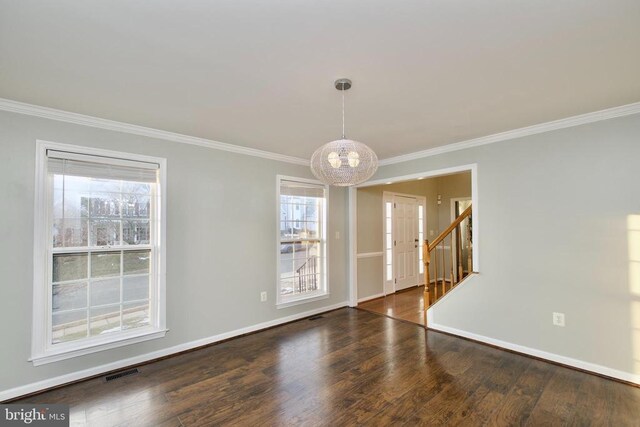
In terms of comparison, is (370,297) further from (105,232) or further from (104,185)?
(104,185)

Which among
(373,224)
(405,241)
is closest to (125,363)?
(373,224)

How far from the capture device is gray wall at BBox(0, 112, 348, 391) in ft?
7.89

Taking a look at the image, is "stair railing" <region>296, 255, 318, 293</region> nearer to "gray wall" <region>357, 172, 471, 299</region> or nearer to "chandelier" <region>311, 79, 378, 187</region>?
"gray wall" <region>357, 172, 471, 299</region>

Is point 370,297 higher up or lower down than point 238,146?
lower down

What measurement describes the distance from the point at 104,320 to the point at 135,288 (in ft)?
1.22

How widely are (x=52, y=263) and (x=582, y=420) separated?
14.4ft

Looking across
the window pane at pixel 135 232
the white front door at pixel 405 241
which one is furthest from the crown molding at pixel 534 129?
the window pane at pixel 135 232

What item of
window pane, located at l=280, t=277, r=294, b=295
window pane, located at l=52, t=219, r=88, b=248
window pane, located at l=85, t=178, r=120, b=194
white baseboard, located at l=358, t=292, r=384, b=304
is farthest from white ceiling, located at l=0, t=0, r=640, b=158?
white baseboard, located at l=358, t=292, r=384, b=304

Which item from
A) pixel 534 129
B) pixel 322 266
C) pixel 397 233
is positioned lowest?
pixel 322 266

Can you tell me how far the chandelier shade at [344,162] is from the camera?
1.96 metres

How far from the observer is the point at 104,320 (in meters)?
2.84

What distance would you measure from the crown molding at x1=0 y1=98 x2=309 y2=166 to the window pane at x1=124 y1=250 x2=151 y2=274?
4.07 ft

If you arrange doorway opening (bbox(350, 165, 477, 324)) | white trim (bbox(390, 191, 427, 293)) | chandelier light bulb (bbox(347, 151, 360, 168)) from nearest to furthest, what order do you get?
chandelier light bulb (bbox(347, 151, 360, 168)) → doorway opening (bbox(350, 165, 477, 324)) → white trim (bbox(390, 191, 427, 293))

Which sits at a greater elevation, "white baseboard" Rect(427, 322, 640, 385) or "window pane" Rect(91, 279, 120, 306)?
"window pane" Rect(91, 279, 120, 306)
